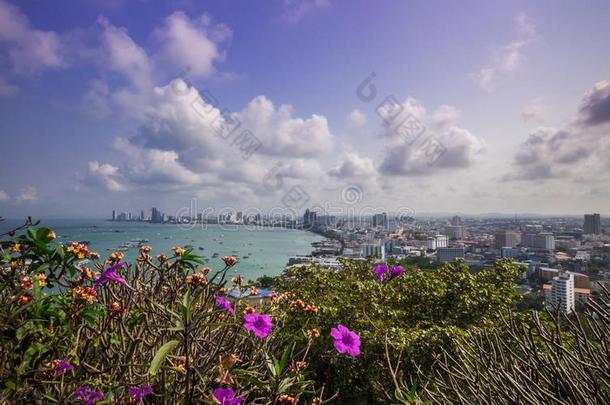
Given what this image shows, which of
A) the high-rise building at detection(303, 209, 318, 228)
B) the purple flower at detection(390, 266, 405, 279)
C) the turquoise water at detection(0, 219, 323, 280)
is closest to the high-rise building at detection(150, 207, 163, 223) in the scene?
the turquoise water at detection(0, 219, 323, 280)

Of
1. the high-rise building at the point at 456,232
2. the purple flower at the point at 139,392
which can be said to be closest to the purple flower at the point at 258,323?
the purple flower at the point at 139,392

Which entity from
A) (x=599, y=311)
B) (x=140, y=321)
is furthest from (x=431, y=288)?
(x=140, y=321)

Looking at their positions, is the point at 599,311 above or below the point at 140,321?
above

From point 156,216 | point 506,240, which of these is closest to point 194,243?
point 506,240

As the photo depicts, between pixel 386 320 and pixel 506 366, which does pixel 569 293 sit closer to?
pixel 386 320

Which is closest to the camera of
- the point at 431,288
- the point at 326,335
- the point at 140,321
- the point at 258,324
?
the point at 258,324

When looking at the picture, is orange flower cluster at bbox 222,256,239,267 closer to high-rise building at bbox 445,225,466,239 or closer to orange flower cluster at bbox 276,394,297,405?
orange flower cluster at bbox 276,394,297,405
